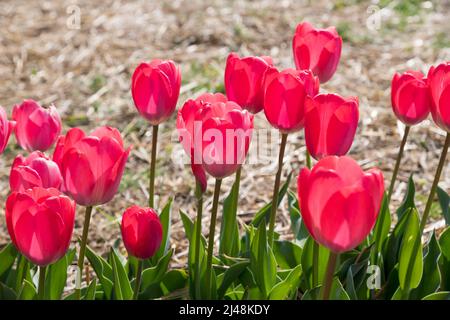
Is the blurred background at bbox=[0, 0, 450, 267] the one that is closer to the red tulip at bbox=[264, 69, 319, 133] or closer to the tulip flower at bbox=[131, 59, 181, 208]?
the tulip flower at bbox=[131, 59, 181, 208]

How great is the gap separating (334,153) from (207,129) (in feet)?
0.95

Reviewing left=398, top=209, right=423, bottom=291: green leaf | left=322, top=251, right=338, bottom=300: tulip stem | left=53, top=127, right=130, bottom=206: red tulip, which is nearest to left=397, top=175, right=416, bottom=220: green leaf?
left=398, top=209, right=423, bottom=291: green leaf

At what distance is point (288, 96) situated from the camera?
1709 millimetres

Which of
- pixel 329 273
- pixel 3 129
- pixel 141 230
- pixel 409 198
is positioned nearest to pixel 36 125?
pixel 3 129

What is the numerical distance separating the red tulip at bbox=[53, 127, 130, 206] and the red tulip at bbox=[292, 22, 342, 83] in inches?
24.0

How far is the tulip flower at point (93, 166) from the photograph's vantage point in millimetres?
1584

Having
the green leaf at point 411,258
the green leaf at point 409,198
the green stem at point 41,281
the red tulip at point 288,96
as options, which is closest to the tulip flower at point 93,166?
the green stem at point 41,281

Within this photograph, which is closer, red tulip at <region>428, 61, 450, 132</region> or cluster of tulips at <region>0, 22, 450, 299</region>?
cluster of tulips at <region>0, 22, 450, 299</region>

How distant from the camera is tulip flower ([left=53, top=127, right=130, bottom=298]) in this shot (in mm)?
1584

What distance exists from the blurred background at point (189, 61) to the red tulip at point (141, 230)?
899 mm

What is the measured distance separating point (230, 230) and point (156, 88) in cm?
46

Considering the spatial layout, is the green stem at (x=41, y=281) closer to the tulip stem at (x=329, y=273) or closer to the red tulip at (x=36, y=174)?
the red tulip at (x=36, y=174)

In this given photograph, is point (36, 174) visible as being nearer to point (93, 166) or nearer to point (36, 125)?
point (93, 166)

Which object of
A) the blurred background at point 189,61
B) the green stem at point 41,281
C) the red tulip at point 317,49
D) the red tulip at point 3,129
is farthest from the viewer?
the blurred background at point 189,61
